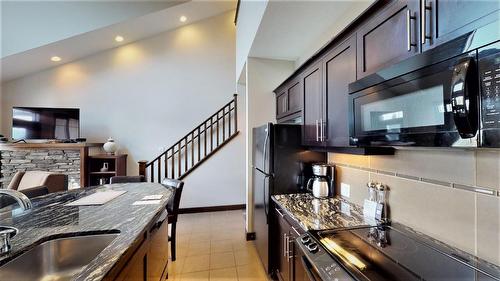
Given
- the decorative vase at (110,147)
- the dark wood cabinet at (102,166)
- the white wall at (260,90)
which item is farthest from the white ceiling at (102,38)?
the white wall at (260,90)

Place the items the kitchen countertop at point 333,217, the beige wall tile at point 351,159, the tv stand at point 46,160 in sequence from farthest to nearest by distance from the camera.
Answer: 1. the tv stand at point 46,160
2. the beige wall tile at point 351,159
3. the kitchen countertop at point 333,217

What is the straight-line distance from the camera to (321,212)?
1.71 meters

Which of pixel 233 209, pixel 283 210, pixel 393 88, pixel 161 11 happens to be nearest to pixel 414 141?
pixel 393 88

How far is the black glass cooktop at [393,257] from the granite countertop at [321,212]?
0.36 feet

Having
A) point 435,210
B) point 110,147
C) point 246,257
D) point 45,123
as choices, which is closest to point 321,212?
point 435,210

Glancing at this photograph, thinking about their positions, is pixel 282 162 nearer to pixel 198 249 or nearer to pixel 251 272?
pixel 251 272

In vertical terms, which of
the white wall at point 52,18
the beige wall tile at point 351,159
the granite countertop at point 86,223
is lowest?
the granite countertop at point 86,223

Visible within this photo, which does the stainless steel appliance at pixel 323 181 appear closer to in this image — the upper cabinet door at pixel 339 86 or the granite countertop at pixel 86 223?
the upper cabinet door at pixel 339 86

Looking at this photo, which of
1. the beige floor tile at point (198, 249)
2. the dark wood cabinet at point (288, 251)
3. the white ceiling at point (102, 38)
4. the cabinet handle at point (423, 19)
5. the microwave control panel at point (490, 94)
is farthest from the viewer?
the white ceiling at point (102, 38)

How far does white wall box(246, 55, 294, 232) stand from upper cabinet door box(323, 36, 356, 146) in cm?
147

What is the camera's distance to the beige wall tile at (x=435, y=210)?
41.1 inches

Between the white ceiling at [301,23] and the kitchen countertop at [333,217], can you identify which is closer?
the kitchen countertop at [333,217]

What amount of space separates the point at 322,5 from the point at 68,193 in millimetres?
2898

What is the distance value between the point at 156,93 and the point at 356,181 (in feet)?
15.5
